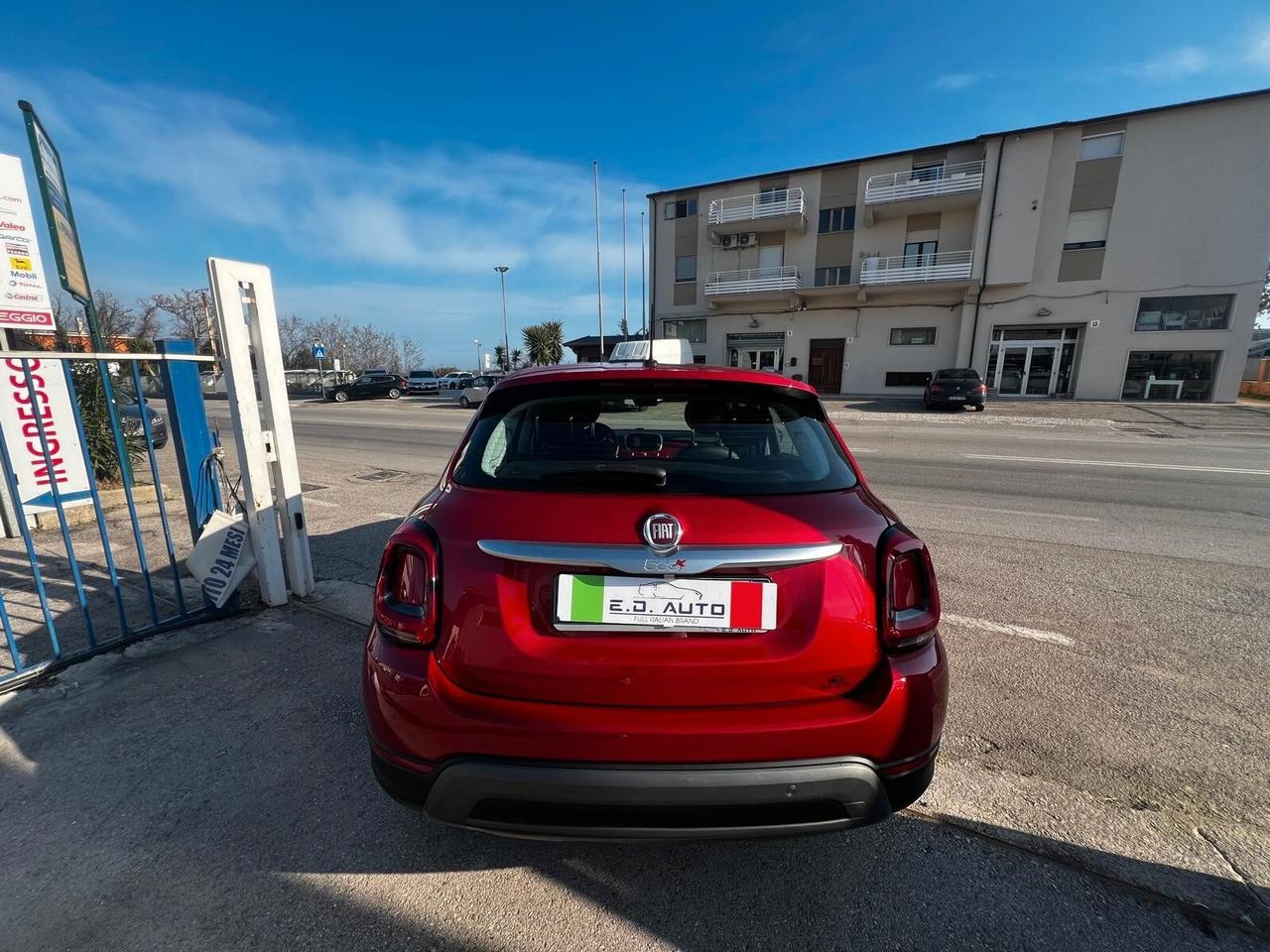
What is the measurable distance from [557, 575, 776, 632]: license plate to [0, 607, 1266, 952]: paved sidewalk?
2.97 ft

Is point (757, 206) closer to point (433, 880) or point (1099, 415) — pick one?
point (1099, 415)

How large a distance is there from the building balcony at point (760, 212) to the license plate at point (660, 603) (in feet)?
100.0

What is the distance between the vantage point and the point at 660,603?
57.3 inches

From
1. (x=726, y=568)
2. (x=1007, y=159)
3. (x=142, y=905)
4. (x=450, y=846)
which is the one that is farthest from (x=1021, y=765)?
(x=1007, y=159)

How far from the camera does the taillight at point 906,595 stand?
152 cm

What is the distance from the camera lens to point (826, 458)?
1.85 m

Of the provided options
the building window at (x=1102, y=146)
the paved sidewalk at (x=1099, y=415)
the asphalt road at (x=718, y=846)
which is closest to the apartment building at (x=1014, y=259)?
the building window at (x=1102, y=146)

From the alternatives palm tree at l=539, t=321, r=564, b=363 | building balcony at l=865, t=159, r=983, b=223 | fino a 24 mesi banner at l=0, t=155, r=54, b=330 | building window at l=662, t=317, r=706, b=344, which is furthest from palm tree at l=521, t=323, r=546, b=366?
fino a 24 mesi banner at l=0, t=155, r=54, b=330

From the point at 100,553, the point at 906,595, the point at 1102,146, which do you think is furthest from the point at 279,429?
the point at 1102,146

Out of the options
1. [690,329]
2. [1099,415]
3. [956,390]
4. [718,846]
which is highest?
[690,329]

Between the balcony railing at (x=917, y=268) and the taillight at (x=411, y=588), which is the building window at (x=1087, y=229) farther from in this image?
the taillight at (x=411, y=588)

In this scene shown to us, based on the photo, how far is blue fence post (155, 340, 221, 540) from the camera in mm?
3537

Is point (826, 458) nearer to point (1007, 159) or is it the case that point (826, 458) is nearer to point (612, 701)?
point (612, 701)

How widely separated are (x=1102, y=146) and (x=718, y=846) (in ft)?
105
